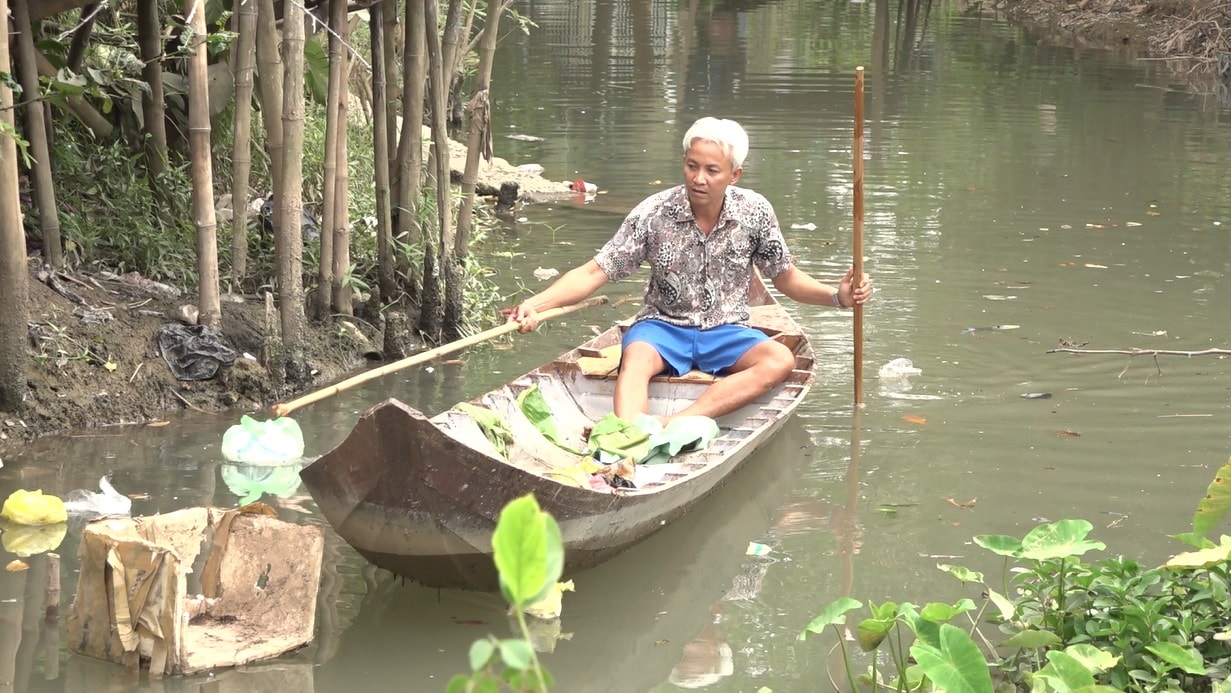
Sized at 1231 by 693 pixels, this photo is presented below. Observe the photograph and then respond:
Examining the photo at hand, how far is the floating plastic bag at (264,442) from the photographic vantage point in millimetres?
5137

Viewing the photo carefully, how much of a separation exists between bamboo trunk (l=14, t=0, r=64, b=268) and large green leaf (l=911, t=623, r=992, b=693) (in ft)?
13.0

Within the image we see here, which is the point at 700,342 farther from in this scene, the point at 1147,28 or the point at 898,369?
the point at 1147,28

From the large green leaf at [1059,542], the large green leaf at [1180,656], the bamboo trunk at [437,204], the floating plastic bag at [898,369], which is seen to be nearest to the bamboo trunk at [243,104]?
the bamboo trunk at [437,204]

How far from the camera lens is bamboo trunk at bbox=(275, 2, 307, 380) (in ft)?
18.8

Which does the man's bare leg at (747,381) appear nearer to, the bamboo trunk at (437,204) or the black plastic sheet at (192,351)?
the bamboo trunk at (437,204)

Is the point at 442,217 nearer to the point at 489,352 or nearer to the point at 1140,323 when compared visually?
the point at 489,352

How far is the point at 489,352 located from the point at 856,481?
7.63 ft

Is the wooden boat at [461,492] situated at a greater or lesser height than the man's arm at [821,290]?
lesser

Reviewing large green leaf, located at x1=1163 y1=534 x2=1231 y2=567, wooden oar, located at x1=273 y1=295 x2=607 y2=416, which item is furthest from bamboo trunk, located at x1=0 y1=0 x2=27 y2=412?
large green leaf, located at x1=1163 y1=534 x2=1231 y2=567

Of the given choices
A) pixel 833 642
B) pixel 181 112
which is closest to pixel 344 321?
pixel 181 112

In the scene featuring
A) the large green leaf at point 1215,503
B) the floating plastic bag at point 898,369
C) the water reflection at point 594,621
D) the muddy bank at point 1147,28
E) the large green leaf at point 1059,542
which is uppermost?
the muddy bank at point 1147,28

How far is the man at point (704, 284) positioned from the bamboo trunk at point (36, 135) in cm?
213

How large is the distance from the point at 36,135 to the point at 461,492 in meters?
2.80

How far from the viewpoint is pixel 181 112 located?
267 inches
